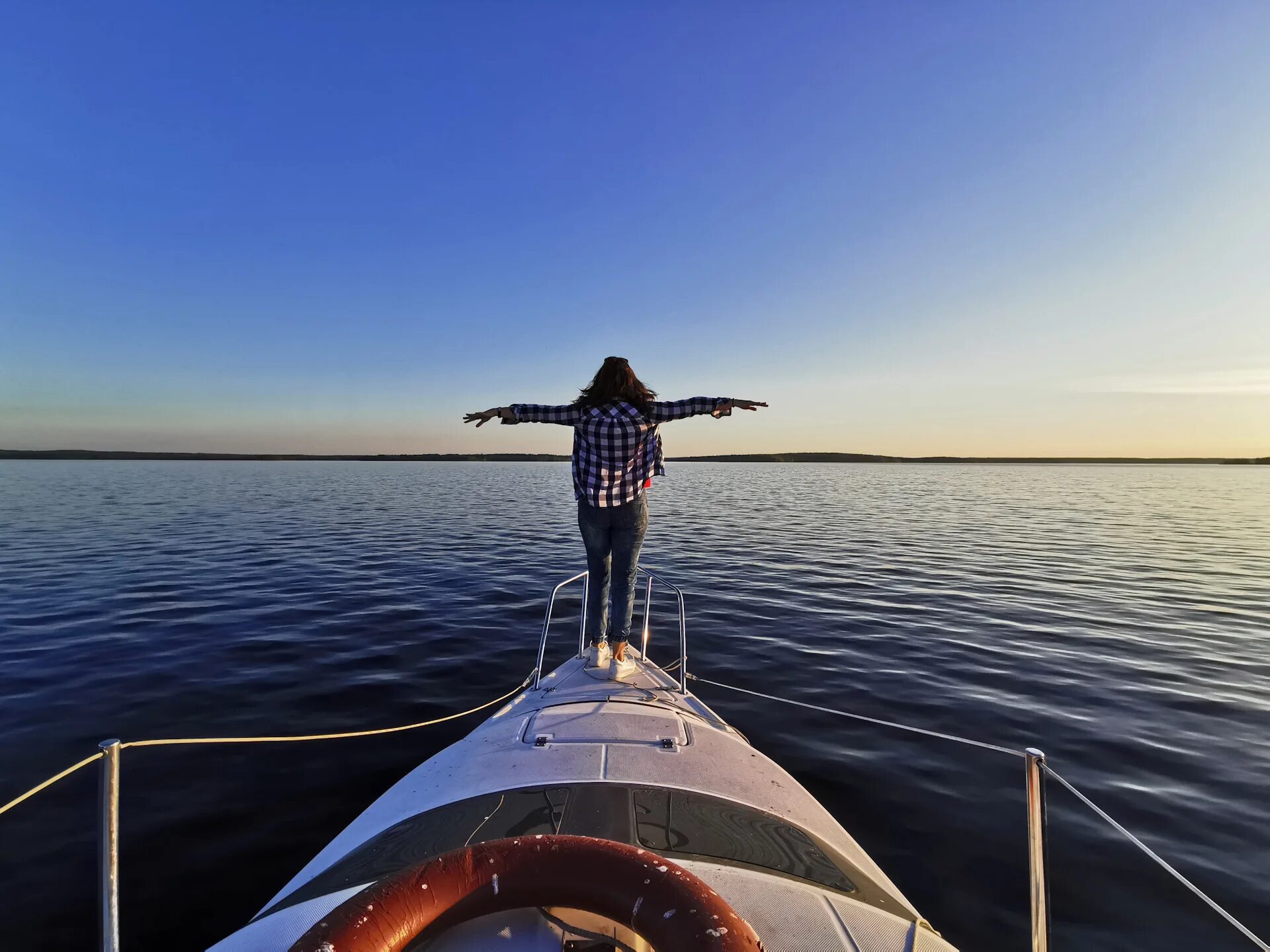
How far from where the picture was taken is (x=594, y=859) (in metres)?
1.79

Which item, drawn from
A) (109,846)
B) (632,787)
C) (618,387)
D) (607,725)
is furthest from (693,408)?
(109,846)

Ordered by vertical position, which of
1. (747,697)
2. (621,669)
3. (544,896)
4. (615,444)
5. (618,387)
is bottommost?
(747,697)

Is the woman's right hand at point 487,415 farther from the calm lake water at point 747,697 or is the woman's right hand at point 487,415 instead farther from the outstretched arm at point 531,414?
the calm lake water at point 747,697

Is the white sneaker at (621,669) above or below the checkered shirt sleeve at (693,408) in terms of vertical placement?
below

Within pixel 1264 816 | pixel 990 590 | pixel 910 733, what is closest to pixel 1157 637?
pixel 990 590

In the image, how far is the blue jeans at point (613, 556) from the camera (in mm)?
4828

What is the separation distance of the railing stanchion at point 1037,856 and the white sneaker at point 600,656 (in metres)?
3.48

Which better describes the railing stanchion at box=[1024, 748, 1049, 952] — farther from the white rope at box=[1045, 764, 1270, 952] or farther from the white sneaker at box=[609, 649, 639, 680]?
the white sneaker at box=[609, 649, 639, 680]

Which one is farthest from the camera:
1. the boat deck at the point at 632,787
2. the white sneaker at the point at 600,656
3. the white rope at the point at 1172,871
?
the white sneaker at the point at 600,656

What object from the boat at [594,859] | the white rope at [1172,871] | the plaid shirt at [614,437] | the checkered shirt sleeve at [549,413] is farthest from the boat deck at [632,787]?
the checkered shirt sleeve at [549,413]

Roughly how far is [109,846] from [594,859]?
1791mm

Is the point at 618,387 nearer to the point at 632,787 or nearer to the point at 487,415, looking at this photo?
the point at 487,415

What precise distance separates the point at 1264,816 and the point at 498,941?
5.96 metres

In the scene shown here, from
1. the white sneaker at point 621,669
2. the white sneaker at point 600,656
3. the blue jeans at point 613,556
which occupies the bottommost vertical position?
the white sneaker at point 621,669
